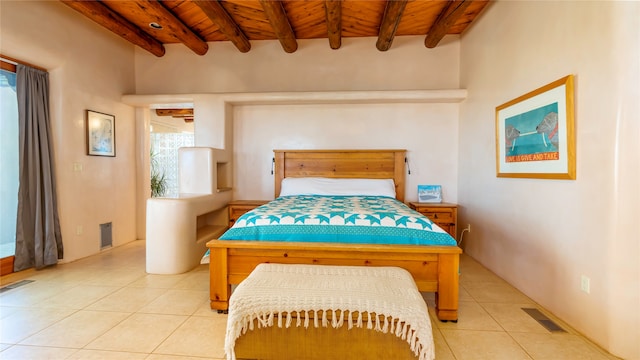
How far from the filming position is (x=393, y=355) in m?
1.53

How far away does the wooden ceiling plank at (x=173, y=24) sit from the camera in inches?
119

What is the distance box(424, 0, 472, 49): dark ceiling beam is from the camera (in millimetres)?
2904

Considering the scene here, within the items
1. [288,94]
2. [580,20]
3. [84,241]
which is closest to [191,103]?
[288,94]

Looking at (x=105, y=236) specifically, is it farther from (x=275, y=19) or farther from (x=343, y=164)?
(x=275, y=19)

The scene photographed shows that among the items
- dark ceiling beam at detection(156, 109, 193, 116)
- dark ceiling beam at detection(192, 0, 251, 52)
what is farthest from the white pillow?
dark ceiling beam at detection(156, 109, 193, 116)

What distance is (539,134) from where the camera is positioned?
7.40 feet

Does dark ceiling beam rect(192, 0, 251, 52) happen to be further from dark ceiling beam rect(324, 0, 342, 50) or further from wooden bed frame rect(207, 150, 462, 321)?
wooden bed frame rect(207, 150, 462, 321)

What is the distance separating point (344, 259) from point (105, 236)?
11.0 ft

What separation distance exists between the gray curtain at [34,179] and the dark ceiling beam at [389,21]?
3.72m

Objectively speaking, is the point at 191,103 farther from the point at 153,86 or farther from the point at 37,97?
the point at 37,97

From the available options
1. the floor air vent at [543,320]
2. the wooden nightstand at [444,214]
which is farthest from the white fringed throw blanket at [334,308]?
the wooden nightstand at [444,214]

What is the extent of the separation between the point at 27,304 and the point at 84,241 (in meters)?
1.32

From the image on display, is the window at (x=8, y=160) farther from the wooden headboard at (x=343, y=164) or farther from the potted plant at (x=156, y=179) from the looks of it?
the potted plant at (x=156, y=179)

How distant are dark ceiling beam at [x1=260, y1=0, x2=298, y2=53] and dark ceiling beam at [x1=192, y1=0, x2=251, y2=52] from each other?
51cm
